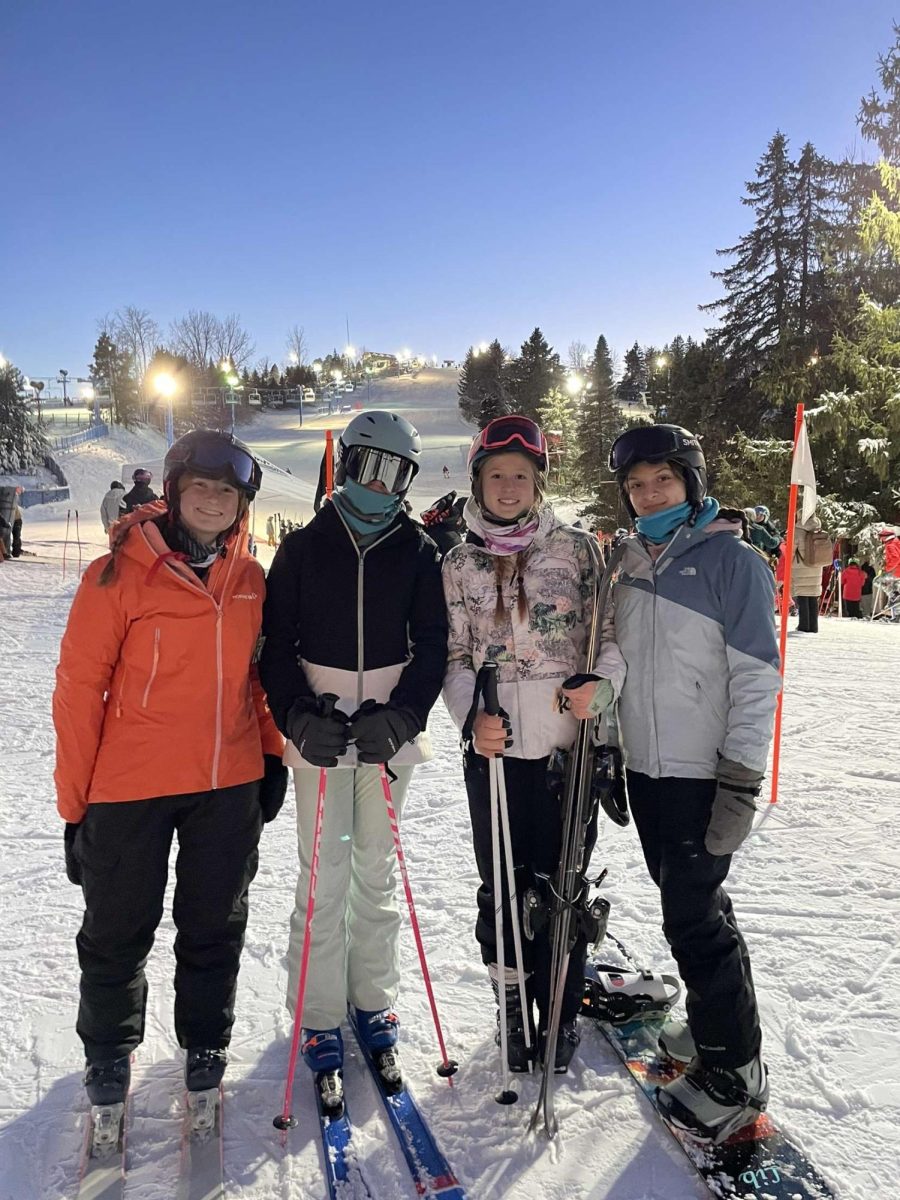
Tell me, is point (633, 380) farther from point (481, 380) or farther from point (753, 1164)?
point (753, 1164)

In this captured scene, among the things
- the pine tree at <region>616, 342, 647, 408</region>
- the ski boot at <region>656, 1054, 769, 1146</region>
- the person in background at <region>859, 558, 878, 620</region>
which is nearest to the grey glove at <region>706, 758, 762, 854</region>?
the ski boot at <region>656, 1054, 769, 1146</region>

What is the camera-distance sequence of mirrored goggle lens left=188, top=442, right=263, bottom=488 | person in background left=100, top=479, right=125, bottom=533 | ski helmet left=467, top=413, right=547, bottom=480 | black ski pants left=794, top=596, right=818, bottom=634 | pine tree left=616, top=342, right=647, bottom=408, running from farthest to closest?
pine tree left=616, top=342, right=647, bottom=408, person in background left=100, top=479, right=125, bottom=533, black ski pants left=794, top=596, right=818, bottom=634, ski helmet left=467, top=413, right=547, bottom=480, mirrored goggle lens left=188, top=442, right=263, bottom=488

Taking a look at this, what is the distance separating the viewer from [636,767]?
235 cm

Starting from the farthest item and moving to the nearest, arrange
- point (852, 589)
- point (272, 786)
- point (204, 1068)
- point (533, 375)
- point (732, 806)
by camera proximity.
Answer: point (533, 375), point (852, 589), point (272, 786), point (204, 1068), point (732, 806)

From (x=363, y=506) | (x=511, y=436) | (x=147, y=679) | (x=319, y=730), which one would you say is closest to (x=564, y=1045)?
(x=319, y=730)

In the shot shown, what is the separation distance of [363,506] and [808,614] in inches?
397

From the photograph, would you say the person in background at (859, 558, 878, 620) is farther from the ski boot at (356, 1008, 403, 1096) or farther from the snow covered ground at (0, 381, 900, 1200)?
the ski boot at (356, 1008, 403, 1096)

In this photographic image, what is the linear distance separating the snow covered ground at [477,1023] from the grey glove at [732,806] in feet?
3.14

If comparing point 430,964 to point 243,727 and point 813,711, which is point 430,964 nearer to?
point 243,727

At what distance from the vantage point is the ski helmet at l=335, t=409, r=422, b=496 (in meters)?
2.41

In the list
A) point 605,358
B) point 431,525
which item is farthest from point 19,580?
point 605,358

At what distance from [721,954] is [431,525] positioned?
501cm

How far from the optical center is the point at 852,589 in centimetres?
1467

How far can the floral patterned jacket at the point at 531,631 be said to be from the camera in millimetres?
2373
